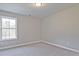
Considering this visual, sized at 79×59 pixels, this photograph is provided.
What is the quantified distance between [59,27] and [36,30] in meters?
0.52

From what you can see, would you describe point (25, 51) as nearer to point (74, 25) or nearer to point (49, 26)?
point (49, 26)

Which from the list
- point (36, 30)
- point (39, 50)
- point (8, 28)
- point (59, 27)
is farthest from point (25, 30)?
point (59, 27)

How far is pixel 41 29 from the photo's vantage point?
2090mm

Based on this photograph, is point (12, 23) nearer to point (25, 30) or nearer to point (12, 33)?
point (12, 33)

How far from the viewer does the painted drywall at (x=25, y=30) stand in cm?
194

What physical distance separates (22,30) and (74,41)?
4.36 feet

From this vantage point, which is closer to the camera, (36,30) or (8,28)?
(8,28)

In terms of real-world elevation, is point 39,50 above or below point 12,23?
below

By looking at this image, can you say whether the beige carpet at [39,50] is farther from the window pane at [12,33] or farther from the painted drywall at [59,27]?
the window pane at [12,33]

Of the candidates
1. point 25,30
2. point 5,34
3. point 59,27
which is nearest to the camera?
point 5,34

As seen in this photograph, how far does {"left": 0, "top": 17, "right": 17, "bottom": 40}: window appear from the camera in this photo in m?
1.85

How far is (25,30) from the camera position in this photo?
2123mm

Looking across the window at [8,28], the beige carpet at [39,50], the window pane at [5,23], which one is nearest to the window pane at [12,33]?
the window at [8,28]

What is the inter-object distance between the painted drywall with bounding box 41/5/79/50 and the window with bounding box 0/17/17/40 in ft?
1.80
